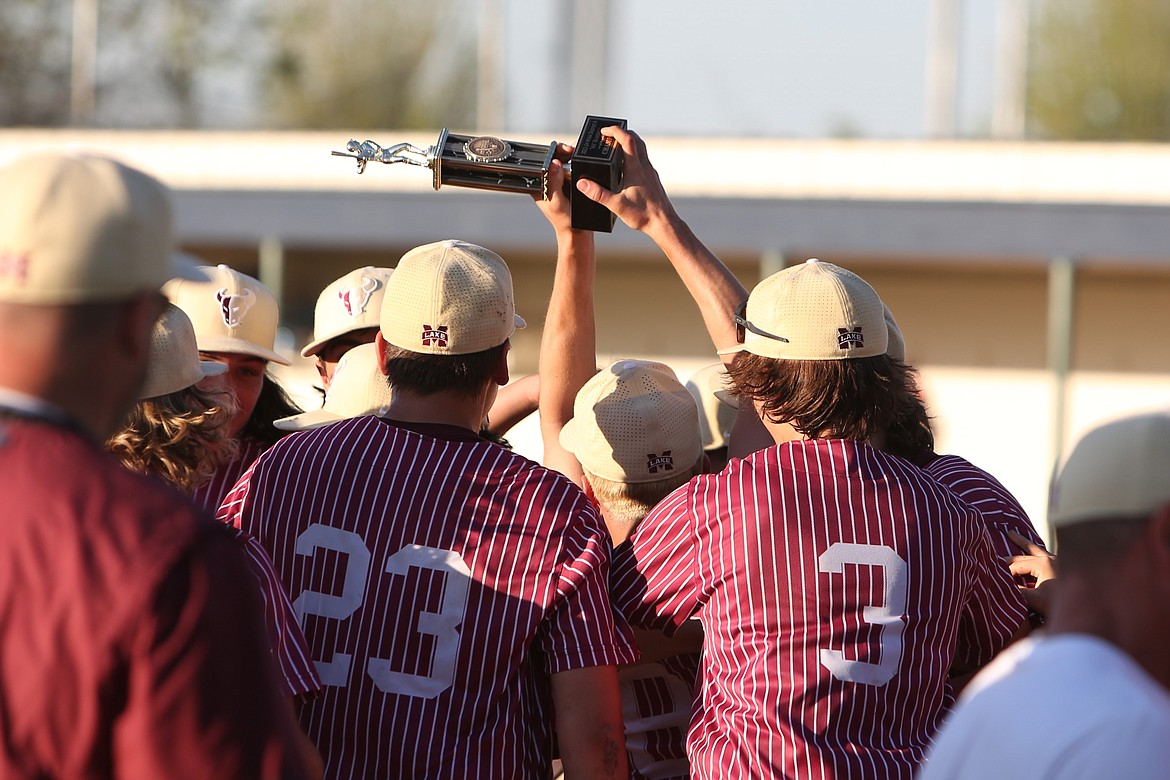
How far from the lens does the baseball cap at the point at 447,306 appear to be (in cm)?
297

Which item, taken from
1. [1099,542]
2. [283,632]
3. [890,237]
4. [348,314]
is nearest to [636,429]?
[283,632]

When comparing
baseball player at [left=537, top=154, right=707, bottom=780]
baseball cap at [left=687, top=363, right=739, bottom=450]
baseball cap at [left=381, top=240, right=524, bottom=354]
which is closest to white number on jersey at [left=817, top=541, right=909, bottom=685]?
baseball player at [left=537, top=154, right=707, bottom=780]

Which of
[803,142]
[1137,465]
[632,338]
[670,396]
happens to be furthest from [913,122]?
[1137,465]

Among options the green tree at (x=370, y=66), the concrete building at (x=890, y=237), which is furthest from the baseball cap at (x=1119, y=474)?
the green tree at (x=370, y=66)

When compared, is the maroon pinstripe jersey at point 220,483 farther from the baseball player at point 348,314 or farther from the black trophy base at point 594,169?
the black trophy base at point 594,169

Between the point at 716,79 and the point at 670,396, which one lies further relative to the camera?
the point at 716,79

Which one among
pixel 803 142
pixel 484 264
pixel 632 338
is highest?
pixel 803 142

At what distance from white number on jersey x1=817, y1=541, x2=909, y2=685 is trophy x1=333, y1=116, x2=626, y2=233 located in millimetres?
1107

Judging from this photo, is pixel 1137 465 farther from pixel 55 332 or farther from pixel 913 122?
pixel 913 122

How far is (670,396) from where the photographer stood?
3328mm

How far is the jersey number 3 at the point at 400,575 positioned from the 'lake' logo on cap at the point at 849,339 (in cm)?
96

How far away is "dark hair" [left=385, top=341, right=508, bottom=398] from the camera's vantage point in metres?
2.97

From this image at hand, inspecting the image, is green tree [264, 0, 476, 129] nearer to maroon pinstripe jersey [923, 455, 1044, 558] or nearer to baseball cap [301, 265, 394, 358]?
baseball cap [301, 265, 394, 358]

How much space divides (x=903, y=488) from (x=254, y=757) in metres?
1.68
